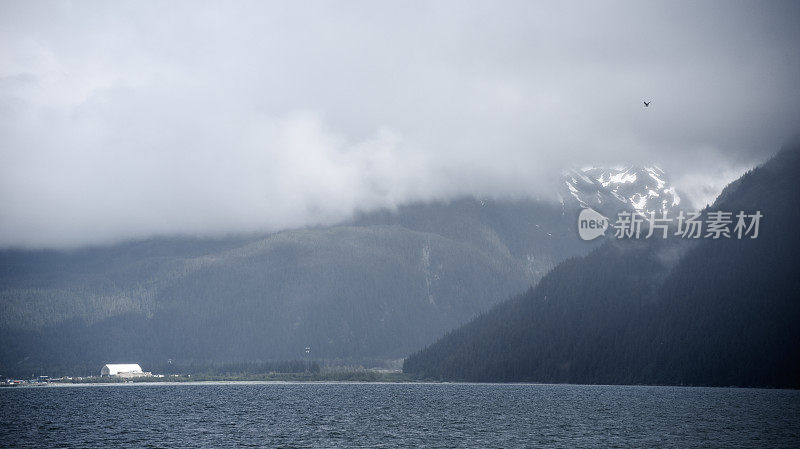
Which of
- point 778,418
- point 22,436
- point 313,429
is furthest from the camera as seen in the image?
point 778,418

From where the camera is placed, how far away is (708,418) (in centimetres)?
19088

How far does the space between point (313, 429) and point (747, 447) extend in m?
74.9

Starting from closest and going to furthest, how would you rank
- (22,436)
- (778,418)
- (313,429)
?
(22,436)
(313,429)
(778,418)

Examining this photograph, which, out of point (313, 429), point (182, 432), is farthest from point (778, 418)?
point (182, 432)

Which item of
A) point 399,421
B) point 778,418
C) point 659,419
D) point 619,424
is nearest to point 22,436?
point 399,421

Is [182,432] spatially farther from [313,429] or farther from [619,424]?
[619,424]

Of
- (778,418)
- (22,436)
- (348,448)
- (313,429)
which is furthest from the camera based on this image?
(778,418)

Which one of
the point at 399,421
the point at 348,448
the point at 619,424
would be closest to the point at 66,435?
the point at 348,448

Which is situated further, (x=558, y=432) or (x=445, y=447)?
(x=558, y=432)

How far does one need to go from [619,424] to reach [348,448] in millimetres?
64424

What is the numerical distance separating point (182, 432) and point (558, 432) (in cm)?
6709

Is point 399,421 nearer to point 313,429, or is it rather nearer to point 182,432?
point 313,429

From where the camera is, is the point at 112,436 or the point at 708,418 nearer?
the point at 112,436

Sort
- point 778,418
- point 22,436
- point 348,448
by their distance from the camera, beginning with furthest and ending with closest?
point 778,418, point 22,436, point 348,448
